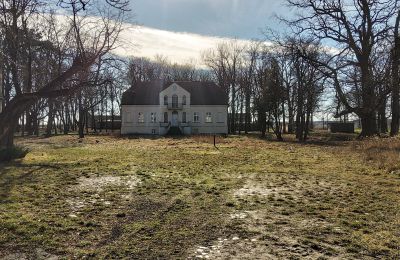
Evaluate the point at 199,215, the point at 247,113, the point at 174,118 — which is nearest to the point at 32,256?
the point at 199,215

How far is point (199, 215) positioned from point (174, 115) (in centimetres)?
5405

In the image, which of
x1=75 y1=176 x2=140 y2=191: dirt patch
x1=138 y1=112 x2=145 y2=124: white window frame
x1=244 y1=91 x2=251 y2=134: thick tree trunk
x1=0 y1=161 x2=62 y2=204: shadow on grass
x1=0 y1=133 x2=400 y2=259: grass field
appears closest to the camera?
x1=0 y1=133 x2=400 y2=259: grass field

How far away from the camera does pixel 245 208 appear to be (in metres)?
7.62

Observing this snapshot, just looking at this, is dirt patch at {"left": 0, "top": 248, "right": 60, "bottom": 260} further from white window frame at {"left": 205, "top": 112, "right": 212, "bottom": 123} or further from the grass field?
white window frame at {"left": 205, "top": 112, "right": 212, "bottom": 123}

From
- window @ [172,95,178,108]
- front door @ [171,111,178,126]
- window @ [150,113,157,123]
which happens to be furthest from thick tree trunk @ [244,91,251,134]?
window @ [150,113,157,123]

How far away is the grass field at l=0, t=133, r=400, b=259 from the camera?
516 cm

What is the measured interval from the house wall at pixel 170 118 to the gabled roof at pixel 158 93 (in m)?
0.75

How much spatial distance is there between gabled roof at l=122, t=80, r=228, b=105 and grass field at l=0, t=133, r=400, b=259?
47.8 meters

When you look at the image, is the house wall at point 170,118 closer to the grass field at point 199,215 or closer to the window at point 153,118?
the window at point 153,118

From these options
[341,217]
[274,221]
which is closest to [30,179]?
[274,221]

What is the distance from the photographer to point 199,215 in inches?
277

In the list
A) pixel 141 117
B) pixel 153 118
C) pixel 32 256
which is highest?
pixel 141 117

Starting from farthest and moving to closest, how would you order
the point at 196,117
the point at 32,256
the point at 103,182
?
the point at 196,117, the point at 103,182, the point at 32,256

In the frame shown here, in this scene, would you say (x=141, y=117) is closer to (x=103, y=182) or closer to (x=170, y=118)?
(x=170, y=118)
